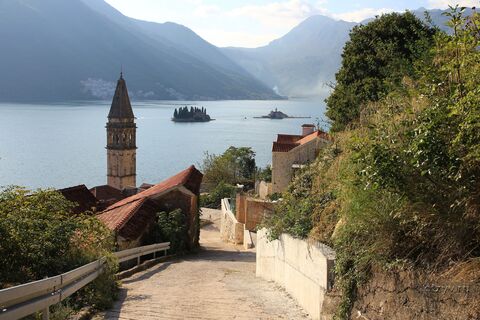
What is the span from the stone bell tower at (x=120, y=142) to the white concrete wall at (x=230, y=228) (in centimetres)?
2922

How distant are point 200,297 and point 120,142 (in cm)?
5204

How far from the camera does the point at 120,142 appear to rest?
59219 mm

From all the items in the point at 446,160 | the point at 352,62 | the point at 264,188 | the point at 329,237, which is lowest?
the point at 264,188

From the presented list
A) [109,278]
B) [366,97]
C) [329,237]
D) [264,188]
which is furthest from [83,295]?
[264,188]

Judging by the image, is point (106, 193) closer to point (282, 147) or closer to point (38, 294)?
point (282, 147)

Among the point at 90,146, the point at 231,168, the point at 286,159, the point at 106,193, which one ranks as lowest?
the point at 90,146

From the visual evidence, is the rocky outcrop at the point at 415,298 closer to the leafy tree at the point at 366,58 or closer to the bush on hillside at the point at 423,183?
the bush on hillside at the point at 423,183

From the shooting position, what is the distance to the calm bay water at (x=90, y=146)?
292 ft

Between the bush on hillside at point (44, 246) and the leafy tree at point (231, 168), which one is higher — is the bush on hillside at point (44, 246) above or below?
above

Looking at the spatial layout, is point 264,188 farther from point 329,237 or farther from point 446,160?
point 446,160

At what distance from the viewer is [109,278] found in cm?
858

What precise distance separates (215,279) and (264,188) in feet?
66.0

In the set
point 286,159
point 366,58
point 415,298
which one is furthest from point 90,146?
point 415,298

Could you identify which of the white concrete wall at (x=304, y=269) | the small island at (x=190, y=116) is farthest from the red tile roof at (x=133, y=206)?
the small island at (x=190, y=116)
